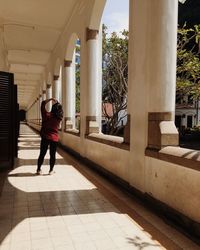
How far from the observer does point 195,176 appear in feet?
10.1

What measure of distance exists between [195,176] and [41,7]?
751 centimetres

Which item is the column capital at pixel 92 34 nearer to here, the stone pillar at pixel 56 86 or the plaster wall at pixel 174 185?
the plaster wall at pixel 174 185

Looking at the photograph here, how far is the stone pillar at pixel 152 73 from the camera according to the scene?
3934 mm

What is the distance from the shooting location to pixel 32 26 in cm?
1034

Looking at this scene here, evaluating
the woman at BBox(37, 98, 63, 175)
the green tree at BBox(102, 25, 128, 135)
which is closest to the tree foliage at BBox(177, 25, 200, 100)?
the green tree at BBox(102, 25, 128, 135)

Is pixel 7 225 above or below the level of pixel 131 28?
below

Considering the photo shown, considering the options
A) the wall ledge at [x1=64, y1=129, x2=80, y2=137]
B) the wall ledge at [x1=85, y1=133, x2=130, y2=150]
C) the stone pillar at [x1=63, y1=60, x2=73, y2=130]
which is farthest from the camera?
the stone pillar at [x1=63, y1=60, x2=73, y2=130]

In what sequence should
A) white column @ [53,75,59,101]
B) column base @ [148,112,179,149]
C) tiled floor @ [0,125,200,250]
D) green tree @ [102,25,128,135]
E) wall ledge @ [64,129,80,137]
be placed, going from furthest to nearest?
white column @ [53,75,59,101] < green tree @ [102,25,128,135] < wall ledge @ [64,129,80,137] < column base @ [148,112,179,149] < tiled floor @ [0,125,200,250]

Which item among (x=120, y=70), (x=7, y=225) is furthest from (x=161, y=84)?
(x=120, y=70)

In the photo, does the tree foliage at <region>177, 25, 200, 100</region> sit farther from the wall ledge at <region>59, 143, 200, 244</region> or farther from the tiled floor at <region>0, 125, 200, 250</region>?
the tiled floor at <region>0, 125, 200, 250</region>

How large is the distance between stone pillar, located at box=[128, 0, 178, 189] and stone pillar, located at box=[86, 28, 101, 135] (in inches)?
117

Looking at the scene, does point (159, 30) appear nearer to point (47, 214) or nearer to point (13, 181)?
point (47, 214)

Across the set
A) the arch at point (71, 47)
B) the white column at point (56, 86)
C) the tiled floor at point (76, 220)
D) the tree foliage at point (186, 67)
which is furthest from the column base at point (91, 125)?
the white column at point (56, 86)

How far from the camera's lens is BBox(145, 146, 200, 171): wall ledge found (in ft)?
10.2
